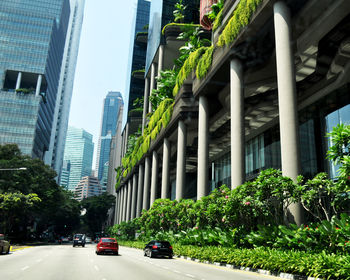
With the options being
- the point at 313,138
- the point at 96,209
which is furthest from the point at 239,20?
the point at 96,209

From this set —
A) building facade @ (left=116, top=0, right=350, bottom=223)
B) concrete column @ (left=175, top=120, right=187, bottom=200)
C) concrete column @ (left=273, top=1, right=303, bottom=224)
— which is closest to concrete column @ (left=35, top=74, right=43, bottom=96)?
building facade @ (left=116, top=0, right=350, bottom=223)

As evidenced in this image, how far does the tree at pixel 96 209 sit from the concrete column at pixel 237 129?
96822 mm

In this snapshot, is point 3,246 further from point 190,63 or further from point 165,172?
point 190,63

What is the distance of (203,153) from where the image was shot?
25844mm

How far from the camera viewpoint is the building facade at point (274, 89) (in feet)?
54.1

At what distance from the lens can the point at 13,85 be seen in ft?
469

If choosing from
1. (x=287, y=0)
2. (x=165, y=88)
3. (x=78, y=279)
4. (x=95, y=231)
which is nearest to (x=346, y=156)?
(x=78, y=279)

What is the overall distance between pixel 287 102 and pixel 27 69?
13840 centimetres

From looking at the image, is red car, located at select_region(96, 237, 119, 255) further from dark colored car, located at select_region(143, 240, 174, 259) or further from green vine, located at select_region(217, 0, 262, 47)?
green vine, located at select_region(217, 0, 262, 47)

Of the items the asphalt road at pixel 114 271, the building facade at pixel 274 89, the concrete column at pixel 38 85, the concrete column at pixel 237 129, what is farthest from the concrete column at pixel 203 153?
the concrete column at pixel 38 85

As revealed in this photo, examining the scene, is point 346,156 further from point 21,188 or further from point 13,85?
point 13,85

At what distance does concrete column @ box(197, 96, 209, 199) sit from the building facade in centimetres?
8

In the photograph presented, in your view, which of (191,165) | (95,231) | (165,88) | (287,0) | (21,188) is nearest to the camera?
(287,0)

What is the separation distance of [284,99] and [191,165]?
34.1 metres
